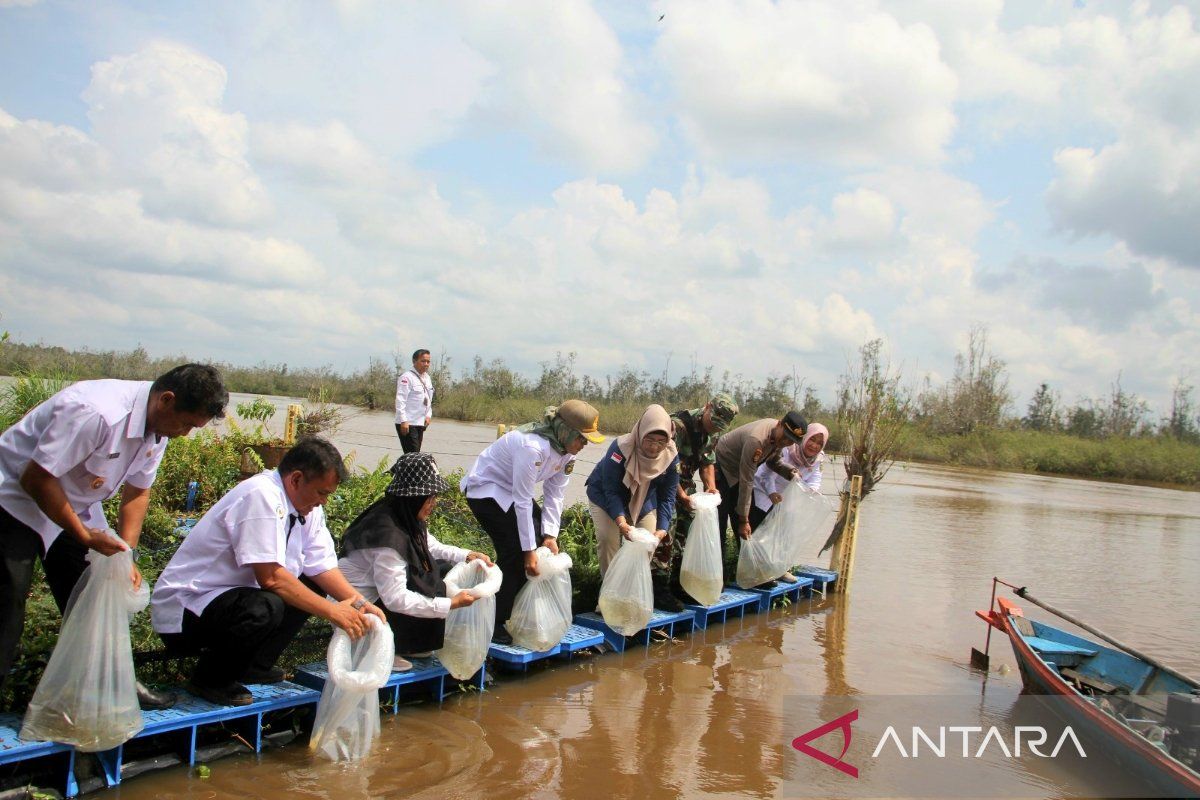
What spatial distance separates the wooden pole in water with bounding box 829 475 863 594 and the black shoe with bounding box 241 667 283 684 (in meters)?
5.59

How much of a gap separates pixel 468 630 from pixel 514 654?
58 cm

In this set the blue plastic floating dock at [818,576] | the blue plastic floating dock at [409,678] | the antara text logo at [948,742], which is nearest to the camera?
the blue plastic floating dock at [409,678]

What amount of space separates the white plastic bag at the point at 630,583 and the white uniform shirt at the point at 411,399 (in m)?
4.18

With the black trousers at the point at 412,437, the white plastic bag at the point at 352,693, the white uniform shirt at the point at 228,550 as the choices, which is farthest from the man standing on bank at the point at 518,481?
the black trousers at the point at 412,437

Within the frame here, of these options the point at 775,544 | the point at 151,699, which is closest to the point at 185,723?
the point at 151,699

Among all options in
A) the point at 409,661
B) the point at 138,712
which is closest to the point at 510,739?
the point at 409,661

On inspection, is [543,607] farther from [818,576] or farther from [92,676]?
[818,576]

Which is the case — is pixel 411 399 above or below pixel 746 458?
above

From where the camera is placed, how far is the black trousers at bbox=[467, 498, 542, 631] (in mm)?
4711

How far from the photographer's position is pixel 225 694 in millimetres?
3383

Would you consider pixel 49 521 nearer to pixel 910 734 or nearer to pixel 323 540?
pixel 323 540

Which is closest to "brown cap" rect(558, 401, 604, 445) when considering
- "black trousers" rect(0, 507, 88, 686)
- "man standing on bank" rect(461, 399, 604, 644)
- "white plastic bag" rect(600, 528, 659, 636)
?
"man standing on bank" rect(461, 399, 604, 644)

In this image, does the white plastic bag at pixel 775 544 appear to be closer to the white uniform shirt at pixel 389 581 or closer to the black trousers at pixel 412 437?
the white uniform shirt at pixel 389 581

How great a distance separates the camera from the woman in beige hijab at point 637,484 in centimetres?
536
